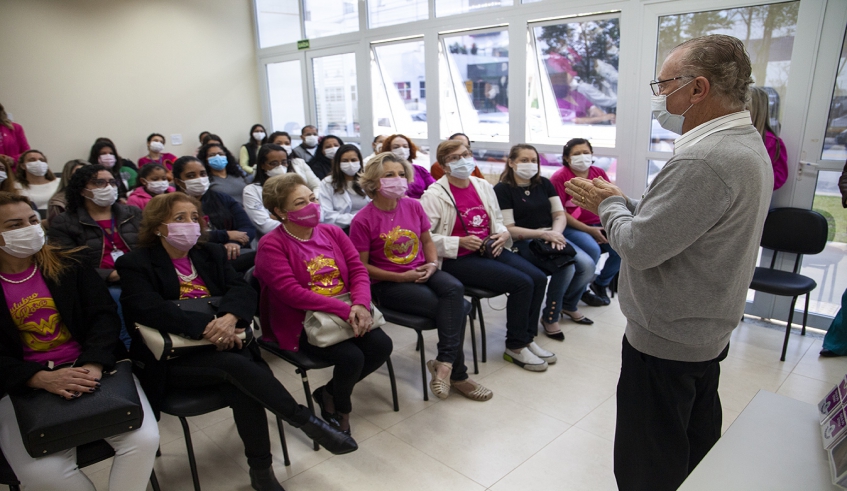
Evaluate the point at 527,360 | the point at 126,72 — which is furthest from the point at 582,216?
the point at 126,72

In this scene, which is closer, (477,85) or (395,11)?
(477,85)

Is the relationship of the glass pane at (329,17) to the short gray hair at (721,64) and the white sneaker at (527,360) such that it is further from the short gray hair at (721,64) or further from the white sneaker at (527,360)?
the short gray hair at (721,64)

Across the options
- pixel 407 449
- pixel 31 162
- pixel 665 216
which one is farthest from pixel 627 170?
pixel 31 162

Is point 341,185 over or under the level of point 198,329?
over

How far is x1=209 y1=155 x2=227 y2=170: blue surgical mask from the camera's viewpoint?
4250 mm

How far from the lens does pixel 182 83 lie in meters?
7.39

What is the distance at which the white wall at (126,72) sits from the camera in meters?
6.20

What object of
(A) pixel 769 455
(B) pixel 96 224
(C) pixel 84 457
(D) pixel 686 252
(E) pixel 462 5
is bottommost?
(C) pixel 84 457

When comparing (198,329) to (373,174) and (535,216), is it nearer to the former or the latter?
(373,174)

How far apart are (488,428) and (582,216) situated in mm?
2098

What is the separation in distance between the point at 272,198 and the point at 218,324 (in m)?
0.68

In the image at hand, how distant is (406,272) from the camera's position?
2969 mm

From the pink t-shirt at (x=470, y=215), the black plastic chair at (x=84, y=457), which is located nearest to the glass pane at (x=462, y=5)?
the pink t-shirt at (x=470, y=215)

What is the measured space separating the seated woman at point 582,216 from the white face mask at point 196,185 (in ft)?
8.45
